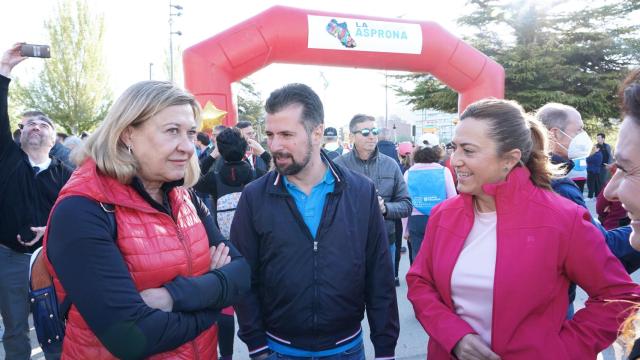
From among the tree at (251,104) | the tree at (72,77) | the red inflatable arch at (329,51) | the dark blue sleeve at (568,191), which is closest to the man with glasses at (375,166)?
the dark blue sleeve at (568,191)

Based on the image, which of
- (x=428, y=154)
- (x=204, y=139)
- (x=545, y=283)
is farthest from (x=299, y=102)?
(x=204, y=139)

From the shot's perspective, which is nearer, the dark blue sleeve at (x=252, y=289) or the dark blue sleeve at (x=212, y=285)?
the dark blue sleeve at (x=212, y=285)

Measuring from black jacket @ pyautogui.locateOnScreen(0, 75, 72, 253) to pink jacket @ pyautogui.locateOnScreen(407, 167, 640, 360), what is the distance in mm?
3097

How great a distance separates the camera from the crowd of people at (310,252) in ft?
5.05

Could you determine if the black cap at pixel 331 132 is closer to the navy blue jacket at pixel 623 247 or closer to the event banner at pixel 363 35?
the event banner at pixel 363 35

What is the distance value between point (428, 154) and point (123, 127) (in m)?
3.85

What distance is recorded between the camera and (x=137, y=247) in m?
1.59

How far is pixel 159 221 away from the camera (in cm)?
169

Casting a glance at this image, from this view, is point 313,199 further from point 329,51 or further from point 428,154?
point 329,51

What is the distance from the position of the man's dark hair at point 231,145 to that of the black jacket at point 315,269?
1683 millimetres

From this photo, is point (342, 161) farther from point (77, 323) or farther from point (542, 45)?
point (542, 45)

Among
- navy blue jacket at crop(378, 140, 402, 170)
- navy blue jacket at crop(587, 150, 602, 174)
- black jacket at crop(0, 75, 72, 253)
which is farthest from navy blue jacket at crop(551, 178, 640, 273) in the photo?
navy blue jacket at crop(587, 150, 602, 174)

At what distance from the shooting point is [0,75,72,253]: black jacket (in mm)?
3352

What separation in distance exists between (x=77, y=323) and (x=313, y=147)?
4.15ft
